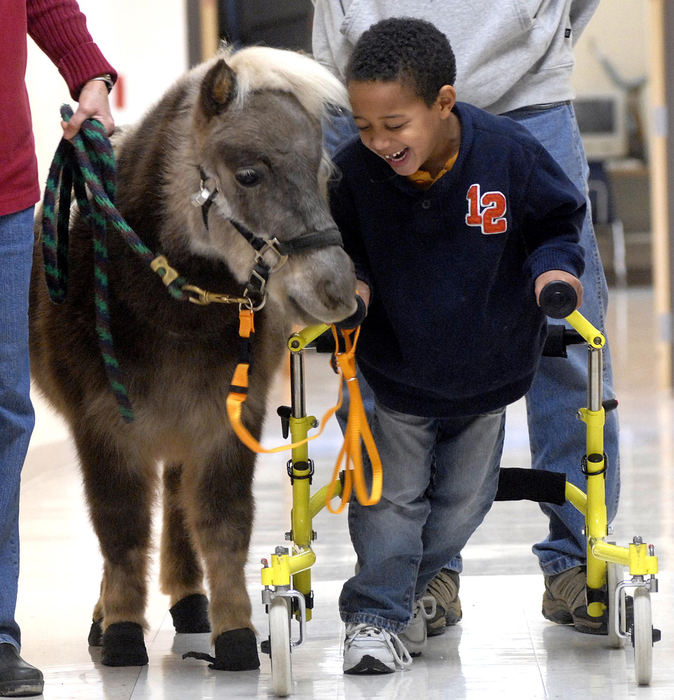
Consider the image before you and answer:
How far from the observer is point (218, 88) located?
223cm

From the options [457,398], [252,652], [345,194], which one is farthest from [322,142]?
[252,652]

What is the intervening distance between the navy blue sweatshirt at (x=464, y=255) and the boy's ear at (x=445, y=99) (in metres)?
0.06

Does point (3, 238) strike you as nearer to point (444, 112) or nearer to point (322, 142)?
point (322, 142)

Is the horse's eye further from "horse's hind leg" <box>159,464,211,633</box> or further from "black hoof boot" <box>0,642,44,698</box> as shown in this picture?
"black hoof boot" <box>0,642,44,698</box>

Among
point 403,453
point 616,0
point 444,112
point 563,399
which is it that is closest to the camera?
point 444,112

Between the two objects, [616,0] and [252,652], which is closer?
[252,652]

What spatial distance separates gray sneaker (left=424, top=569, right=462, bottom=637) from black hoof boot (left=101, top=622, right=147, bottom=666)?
615 millimetres

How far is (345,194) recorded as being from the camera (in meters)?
2.31

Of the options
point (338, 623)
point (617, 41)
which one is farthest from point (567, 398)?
point (617, 41)

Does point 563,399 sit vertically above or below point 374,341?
below

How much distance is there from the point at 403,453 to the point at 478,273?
388 mm

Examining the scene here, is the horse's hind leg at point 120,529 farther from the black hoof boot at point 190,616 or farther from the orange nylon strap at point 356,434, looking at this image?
the orange nylon strap at point 356,434

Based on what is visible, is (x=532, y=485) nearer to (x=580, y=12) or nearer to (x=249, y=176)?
(x=249, y=176)

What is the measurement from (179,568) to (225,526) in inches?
15.2
